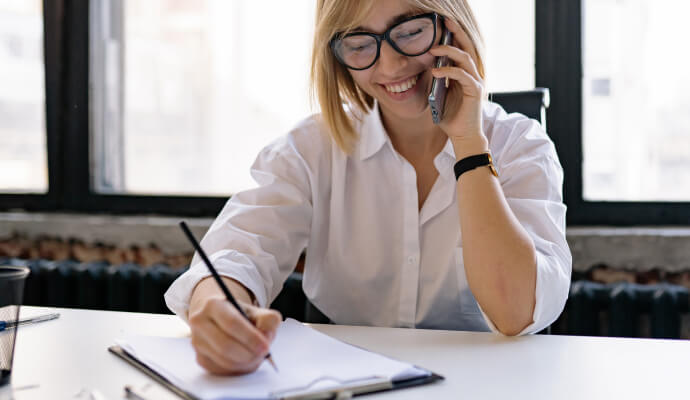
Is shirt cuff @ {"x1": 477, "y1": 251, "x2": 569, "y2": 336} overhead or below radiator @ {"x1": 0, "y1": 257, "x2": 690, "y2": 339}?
overhead

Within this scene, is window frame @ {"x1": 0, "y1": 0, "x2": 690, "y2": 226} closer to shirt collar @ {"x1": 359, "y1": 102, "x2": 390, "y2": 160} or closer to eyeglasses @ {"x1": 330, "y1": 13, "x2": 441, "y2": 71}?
shirt collar @ {"x1": 359, "y1": 102, "x2": 390, "y2": 160}

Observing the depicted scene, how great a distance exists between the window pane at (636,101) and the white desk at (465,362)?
1.10 m

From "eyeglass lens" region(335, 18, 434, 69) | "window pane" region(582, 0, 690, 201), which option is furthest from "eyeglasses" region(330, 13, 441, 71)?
"window pane" region(582, 0, 690, 201)

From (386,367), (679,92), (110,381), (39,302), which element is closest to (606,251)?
(679,92)

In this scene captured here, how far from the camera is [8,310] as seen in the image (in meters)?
0.73

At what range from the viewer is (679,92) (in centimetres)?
190

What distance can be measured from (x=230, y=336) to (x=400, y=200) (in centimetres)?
68

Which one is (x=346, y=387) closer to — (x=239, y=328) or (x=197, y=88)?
(x=239, y=328)

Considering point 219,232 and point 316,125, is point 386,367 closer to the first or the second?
point 219,232

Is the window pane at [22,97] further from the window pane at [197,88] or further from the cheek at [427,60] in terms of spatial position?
the cheek at [427,60]

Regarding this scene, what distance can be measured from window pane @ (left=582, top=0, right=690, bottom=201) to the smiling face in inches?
32.6

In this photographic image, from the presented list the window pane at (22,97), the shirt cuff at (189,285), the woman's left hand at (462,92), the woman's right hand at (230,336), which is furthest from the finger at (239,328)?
the window pane at (22,97)

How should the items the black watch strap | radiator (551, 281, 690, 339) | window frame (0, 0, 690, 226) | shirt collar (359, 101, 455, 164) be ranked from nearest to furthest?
the black watch strap < shirt collar (359, 101, 455, 164) < radiator (551, 281, 690, 339) < window frame (0, 0, 690, 226)

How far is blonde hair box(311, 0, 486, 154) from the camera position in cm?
123
